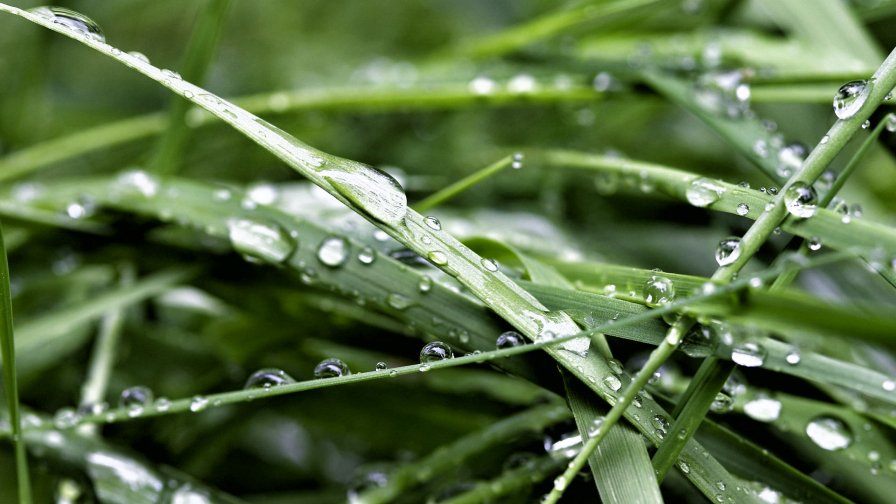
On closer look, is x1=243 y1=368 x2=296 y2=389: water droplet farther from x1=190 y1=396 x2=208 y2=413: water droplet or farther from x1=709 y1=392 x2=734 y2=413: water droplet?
x1=709 y1=392 x2=734 y2=413: water droplet

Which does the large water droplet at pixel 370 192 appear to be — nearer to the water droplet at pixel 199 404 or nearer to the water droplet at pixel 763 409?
the water droplet at pixel 199 404

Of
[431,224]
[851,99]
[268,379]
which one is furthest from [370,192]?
[851,99]

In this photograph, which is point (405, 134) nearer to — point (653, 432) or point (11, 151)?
point (11, 151)

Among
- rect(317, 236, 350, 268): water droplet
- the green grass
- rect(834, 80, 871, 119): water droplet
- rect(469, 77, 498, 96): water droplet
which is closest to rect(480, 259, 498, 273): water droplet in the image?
the green grass

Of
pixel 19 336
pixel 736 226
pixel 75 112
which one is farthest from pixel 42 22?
pixel 75 112

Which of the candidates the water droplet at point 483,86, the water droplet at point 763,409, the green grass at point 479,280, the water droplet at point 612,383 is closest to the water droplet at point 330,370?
the green grass at point 479,280

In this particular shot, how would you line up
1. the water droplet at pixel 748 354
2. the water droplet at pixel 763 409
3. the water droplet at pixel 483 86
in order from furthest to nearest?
1. the water droplet at pixel 483 86
2. the water droplet at pixel 763 409
3. the water droplet at pixel 748 354
